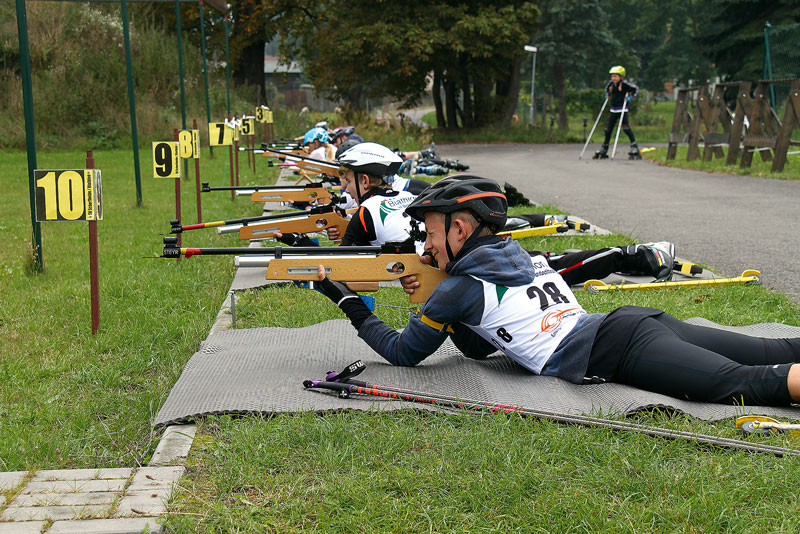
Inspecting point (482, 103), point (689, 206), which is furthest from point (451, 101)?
point (689, 206)

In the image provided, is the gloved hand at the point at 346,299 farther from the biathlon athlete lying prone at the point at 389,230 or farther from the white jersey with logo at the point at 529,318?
the biathlon athlete lying prone at the point at 389,230

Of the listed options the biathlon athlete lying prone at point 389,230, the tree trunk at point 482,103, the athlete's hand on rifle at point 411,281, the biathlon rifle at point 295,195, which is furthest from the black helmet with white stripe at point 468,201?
the tree trunk at point 482,103

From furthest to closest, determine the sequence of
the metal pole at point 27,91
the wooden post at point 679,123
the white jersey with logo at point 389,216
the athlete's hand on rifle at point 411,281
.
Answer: the wooden post at point 679,123, the metal pole at point 27,91, the white jersey with logo at point 389,216, the athlete's hand on rifle at point 411,281

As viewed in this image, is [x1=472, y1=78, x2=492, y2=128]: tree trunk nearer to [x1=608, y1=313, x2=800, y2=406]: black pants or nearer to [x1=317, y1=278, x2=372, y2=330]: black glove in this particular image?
[x1=317, y1=278, x2=372, y2=330]: black glove

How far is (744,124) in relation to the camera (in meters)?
17.6

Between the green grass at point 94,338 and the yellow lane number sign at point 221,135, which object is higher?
the yellow lane number sign at point 221,135

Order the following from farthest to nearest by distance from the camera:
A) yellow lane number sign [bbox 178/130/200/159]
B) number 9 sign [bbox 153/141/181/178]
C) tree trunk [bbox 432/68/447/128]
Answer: tree trunk [bbox 432/68/447/128]
yellow lane number sign [bbox 178/130/200/159]
number 9 sign [bbox 153/141/181/178]

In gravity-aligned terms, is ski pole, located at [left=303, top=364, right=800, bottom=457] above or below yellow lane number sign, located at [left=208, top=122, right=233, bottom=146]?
below

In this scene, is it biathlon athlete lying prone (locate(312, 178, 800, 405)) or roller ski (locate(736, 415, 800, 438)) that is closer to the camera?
roller ski (locate(736, 415, 800, 438))

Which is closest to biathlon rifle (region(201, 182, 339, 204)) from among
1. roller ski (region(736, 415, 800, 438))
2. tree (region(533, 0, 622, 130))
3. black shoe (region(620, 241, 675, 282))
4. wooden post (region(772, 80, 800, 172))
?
black shoe (region(620, 241, 675, 282))

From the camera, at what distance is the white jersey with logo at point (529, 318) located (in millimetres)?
3916

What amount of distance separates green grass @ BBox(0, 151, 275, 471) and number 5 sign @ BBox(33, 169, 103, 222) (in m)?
0.80

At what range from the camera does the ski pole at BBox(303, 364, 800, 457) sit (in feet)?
10.7

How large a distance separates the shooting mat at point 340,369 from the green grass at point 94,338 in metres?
0.24
